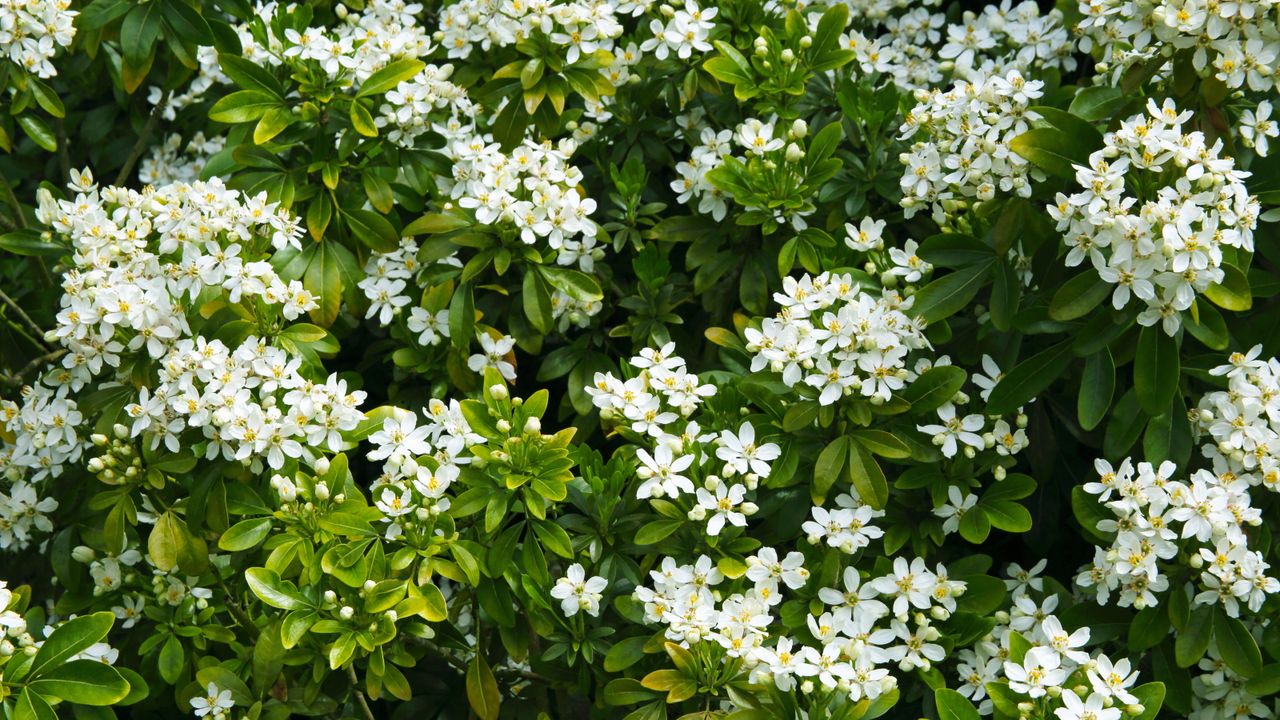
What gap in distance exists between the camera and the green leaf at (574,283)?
12.1ft

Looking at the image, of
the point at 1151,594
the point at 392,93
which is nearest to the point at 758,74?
the point at 392,93

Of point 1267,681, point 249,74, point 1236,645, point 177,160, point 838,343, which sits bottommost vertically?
point 1267,681

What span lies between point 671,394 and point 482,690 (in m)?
0.93

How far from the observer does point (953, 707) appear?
2.86m

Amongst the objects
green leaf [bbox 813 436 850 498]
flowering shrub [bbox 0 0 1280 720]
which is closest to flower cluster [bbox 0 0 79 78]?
flowering shrub [bbox 0 0 1280 720]

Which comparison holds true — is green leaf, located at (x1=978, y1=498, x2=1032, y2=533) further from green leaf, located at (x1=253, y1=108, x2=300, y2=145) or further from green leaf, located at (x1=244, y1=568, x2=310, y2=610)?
green leaf, located at (x1=253, y1=108, x2=300, y2=145)

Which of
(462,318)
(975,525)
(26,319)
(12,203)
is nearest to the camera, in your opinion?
(975,525)

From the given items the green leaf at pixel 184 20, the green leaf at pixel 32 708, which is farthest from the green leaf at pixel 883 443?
the green leaf at pixel 184 20

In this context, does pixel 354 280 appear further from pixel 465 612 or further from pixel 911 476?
pixel 911 476

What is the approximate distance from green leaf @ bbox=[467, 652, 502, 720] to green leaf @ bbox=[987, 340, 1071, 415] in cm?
149

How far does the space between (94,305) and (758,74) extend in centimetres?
210

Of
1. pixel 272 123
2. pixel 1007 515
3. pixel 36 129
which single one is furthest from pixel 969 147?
pixel 36 129

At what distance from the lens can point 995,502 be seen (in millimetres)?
3275

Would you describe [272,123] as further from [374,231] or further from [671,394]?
[671,394]
